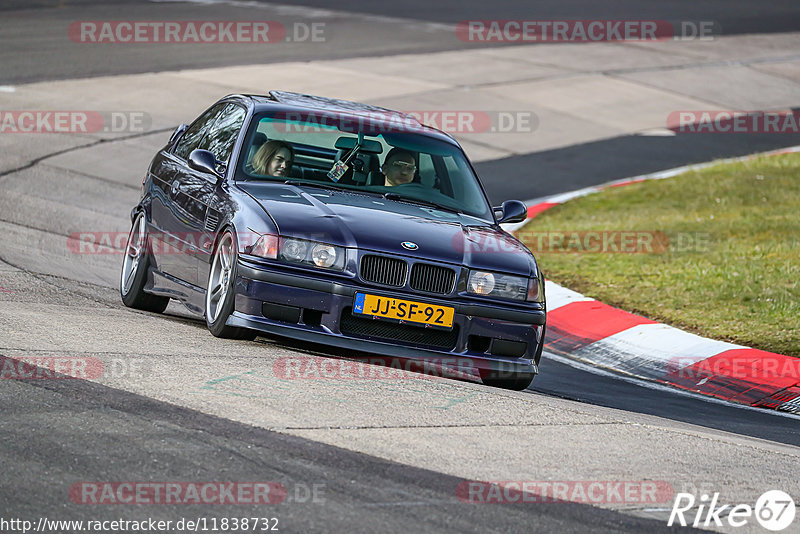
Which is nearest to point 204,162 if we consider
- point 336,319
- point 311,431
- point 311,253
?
point 311,253

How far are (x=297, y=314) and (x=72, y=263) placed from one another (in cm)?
440

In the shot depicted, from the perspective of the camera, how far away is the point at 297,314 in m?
7.45

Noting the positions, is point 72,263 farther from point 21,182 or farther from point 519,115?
point 519,115

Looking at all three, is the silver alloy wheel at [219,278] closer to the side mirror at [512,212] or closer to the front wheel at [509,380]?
the front wheel at [509,380]

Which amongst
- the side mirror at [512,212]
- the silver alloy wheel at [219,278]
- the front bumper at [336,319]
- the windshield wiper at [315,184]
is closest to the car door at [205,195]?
the silver alloy wheel at [219,278]

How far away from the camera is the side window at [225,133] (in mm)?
8922

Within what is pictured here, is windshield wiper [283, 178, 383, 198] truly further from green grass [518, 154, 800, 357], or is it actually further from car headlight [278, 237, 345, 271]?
green grass [518, 154, 800, 357]

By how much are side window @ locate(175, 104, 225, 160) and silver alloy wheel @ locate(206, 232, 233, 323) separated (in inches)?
67.4

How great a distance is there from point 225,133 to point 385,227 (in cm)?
192

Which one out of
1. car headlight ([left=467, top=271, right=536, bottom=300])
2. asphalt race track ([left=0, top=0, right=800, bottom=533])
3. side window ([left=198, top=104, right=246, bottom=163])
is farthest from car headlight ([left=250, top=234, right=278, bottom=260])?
side window ([left=198, top=104, right=246, bottom=163])

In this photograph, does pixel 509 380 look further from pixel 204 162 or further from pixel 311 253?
pixel 204 162

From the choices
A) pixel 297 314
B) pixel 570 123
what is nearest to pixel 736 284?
pixel 297 314

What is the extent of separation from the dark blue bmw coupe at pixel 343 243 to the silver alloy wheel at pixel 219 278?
0.01m

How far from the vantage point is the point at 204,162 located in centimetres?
853
